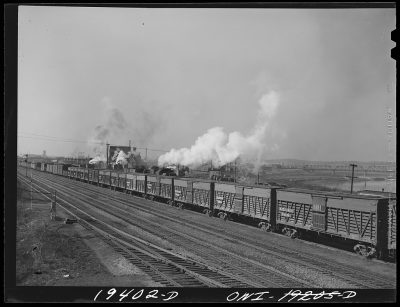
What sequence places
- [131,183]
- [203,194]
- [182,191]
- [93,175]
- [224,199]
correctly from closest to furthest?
[224,199] < [203,194] < [182,191] < [131,183] < [93,175]

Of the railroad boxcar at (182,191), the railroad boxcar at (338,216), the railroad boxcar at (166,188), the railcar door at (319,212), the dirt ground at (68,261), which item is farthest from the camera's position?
the railroad boxcar at (166,188)

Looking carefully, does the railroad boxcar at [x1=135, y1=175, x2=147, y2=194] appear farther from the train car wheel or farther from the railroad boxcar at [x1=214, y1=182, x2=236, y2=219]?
the train car wheel

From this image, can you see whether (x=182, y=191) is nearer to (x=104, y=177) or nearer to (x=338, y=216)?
(x=338, y=216)

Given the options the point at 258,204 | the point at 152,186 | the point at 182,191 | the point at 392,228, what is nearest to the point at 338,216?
the point at 392,228

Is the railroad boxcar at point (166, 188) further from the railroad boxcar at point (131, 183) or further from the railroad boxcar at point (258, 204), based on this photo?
the railroad boxcar at point (258, 204)

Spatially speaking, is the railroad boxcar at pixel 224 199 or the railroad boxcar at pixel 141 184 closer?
the railroad boxcar at pixel 224 199

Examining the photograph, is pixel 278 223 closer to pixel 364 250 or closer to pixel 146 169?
pixel 364 250

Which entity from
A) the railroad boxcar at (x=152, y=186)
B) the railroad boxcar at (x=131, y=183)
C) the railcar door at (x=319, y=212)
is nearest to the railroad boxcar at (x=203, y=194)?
the railroad boxcar at (x=152, y=186)

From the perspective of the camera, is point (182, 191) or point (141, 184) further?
point (141, 184)
